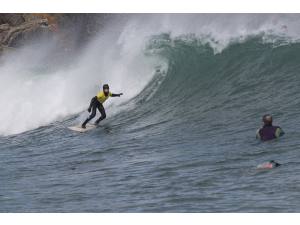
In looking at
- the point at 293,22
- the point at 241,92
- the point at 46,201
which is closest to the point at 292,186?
the point at 46,201

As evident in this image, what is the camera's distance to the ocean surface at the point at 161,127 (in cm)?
1160

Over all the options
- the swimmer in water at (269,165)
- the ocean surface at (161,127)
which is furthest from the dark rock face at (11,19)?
the swimmer in water at (269,165)

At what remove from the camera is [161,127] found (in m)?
16.9

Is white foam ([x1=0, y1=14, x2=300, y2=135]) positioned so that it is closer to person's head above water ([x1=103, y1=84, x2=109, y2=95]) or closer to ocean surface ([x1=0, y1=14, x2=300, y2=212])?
ocean surface ([x1=0, y1=14, x2=300, y2=212])

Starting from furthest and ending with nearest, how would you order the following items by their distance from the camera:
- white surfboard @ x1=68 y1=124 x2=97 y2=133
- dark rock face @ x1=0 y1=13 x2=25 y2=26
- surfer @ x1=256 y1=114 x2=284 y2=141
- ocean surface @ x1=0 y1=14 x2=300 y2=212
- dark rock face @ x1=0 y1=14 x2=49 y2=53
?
dark rock face @ x1=0 y1=13 x2=25 y2=26, dark rock face @ x1=0 y1=14 x2=49 y2=53, white surfboard @ x1=68 y1=124 x2=97 y2=133, surfer @ x1=256 y1=114 x2=284 y2=141, ocean surface @ x1=0 y1=14 x2=300 y2=212

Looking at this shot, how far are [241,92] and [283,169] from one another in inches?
238

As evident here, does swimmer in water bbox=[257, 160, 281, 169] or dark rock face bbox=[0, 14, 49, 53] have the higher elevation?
dark rock face bbox=[0, 14, 49, 53]

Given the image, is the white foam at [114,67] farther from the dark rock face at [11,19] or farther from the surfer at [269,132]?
the dark rock face at [11,19]

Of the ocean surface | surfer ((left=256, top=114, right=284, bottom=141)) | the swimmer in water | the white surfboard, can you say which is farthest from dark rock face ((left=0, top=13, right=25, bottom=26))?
the swimmer in water

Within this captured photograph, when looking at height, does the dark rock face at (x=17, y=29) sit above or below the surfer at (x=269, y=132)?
above

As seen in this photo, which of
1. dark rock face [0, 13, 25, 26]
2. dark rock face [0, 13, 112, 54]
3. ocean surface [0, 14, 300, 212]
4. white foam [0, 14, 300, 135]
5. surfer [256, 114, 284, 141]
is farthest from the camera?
dark rock face [0, 13, 25, 26]

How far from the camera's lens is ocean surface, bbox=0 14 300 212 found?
11.6 m

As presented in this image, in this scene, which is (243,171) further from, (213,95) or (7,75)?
(7,75)

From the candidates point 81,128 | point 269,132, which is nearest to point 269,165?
point 269,132
